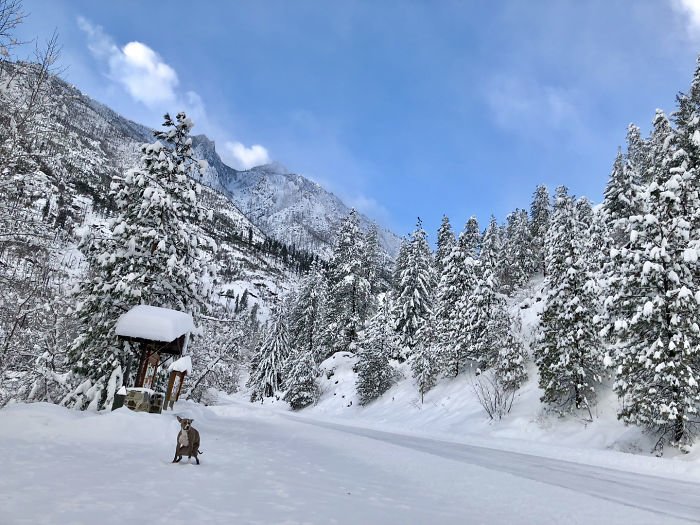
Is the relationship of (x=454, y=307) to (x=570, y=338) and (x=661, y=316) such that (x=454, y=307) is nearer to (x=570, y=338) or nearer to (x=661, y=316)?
(x=570, y=338)

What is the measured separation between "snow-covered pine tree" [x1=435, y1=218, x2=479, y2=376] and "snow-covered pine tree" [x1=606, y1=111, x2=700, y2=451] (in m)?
14.5

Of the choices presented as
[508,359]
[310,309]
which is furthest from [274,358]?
[508,359]

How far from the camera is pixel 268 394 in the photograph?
197 feet

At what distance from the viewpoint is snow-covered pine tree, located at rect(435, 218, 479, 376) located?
34.7 meters

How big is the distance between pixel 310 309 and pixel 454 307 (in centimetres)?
2437

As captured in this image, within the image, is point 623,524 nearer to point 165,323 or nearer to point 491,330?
point 165,323

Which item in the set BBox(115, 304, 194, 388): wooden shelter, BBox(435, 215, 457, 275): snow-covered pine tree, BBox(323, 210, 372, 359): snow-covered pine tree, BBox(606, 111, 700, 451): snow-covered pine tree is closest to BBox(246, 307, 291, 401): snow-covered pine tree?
BBox(323, 210, 372, 359): snow-covered pine tree

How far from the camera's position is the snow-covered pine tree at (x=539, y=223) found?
59.9 m

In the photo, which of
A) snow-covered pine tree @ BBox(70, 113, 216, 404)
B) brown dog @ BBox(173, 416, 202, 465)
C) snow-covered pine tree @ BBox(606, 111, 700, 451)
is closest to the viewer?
brown dog @ BBox(173, 416, 202, 465)

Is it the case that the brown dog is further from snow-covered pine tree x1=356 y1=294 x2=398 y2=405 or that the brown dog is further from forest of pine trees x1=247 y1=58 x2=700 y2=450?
snow-covered pine tree x1=356 y1=294 x2=398 y2=405

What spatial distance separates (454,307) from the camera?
37.5 meters

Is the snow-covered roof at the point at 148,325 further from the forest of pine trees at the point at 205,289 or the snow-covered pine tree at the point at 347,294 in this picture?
the snow-covered pine tree at the point at 347,294

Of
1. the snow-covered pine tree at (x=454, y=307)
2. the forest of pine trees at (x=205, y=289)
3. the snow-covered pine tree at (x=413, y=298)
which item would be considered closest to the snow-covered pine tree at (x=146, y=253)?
the forest of pine trees at (x=205, y=289)

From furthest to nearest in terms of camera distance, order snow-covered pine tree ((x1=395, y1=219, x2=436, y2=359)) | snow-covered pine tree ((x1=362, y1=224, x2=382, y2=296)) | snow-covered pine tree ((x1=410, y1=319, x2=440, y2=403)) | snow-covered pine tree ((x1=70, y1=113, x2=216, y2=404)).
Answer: snow-covered pine tree ((x1=362, y1=224, x2=382, y2=296)), snow-covered pine tree ((x1=395, y1=219, x2=436, y2=359)), snow-covered pine tree ((x1=410, y1=319, x2=440, y2=403)), snow-covered pine tree ((x1=70, y1=113, x2=216, y2=404))
